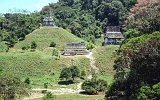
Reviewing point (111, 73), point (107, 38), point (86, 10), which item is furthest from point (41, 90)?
point (86, 10)

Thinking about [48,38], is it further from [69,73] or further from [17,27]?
[69,73]

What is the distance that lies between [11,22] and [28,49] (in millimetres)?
27280

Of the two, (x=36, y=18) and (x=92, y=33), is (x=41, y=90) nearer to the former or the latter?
(x=92, y=33)

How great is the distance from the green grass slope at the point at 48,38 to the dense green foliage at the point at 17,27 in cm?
199

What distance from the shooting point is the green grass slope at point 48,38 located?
4094 inches

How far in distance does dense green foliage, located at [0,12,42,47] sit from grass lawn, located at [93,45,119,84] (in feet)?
69.0

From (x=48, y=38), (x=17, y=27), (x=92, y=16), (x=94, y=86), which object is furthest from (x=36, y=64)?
(x=92, y=16)

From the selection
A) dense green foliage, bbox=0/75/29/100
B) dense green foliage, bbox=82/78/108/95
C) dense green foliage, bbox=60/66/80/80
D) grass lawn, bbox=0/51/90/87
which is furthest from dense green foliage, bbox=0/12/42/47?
dense green foliage, bbox=0/75/29/100

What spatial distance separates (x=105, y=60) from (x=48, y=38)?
754 inches

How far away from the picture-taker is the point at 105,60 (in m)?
94.2

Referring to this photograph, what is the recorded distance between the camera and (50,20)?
113 meters

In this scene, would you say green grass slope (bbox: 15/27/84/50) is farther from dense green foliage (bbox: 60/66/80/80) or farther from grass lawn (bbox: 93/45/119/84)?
dense green foliage (bbox: 60/66/80/80)

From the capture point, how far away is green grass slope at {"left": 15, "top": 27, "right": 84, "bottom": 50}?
341 feet

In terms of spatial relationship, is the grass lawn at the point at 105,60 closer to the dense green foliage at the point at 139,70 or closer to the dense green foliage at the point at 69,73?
the dense green foliage at the point at 69,73
